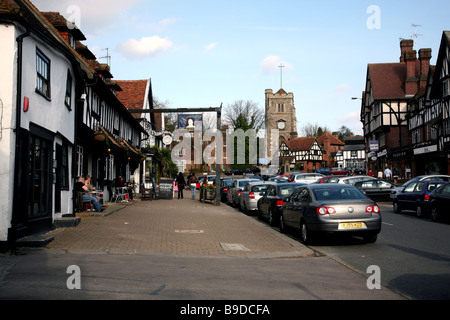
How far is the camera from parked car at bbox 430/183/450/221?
1659 centimetres

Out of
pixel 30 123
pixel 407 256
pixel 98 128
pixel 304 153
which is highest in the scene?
pixel 304 153

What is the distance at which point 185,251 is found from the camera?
1066 cm

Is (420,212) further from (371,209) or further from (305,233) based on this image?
(305,233)

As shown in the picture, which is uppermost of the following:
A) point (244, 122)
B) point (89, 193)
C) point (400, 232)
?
point (244, 122)

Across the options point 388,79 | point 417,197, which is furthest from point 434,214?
point 388,79

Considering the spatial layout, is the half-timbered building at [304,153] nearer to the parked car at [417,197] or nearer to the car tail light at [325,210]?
the parked car at [417,197]

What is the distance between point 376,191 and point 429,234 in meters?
13.0

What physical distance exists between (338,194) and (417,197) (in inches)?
335

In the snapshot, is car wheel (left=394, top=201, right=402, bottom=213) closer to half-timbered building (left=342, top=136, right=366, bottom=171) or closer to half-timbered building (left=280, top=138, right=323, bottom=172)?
half-timbered building (left=342, top=136, right=366, bottom=171)

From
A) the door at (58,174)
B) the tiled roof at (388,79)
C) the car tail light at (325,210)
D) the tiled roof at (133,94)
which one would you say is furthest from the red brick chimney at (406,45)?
the door at (58,174)

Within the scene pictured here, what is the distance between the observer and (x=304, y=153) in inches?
4318

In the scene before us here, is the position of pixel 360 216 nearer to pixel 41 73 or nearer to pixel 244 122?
pixel 41 73
